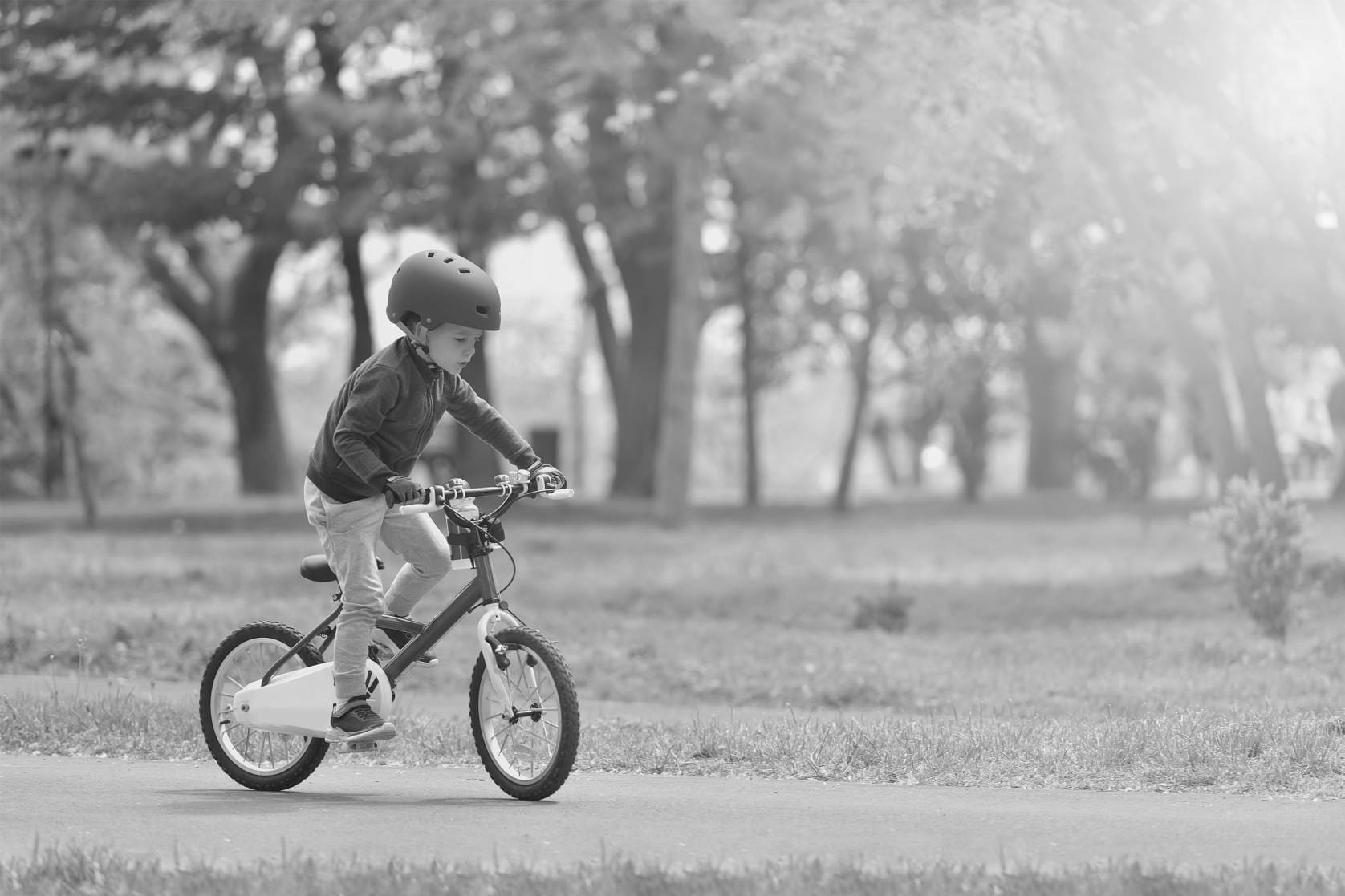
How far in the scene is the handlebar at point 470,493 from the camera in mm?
6965

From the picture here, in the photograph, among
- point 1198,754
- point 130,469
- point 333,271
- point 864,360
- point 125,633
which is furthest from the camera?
point 130,469

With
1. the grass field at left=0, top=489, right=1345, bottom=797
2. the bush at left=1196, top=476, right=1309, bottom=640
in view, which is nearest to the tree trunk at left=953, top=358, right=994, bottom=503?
the grass field at left=0, top=489, right=1345, bottom=797

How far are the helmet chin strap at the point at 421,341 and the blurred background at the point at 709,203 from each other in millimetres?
8974

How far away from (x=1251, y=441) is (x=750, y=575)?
16.6 ft

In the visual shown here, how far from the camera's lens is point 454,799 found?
24.2 feet

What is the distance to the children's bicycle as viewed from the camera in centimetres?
713

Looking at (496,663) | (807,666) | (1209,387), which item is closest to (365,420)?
(496,663)

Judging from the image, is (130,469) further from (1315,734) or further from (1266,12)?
(1315,734)

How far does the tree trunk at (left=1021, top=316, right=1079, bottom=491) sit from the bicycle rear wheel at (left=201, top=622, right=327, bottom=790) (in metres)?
35.3

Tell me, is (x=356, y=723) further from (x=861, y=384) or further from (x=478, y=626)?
(x=861, y=384)

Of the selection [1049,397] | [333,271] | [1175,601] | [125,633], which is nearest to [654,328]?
[333,271]

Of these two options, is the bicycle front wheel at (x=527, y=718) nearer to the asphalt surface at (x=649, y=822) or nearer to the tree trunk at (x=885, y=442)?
the asphalt surface at (x=649, y=822)

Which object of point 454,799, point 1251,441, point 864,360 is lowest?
point 454,799

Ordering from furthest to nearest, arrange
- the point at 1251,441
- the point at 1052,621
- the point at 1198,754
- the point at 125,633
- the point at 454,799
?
1. the point at 1251,441
2. the point at 1052,621
3. the point at 125,633
4. the point at 1198,754
5. the point at 454,799
